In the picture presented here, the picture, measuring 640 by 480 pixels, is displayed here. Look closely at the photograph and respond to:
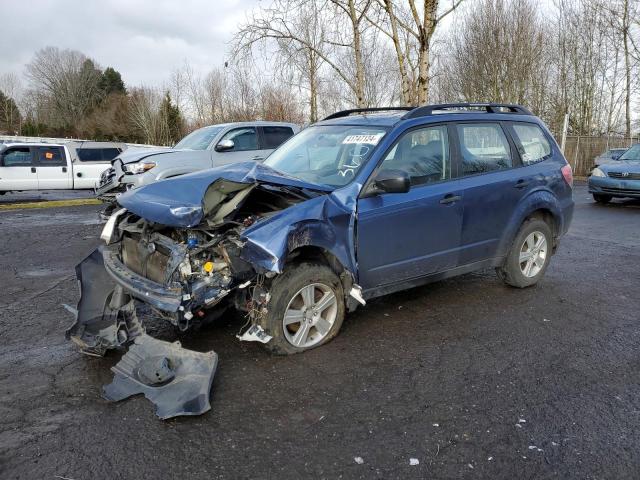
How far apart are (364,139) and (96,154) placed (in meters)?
13.7

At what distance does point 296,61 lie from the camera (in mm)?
17125

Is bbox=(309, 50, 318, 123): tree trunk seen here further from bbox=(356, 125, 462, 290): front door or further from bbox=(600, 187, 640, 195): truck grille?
bbox=(356, 125, 462, 290): front door

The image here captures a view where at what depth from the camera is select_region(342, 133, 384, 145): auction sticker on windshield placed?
14.3ft

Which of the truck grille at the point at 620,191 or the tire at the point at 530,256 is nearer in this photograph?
the tire at the point at 530,256

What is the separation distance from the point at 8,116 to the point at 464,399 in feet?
218

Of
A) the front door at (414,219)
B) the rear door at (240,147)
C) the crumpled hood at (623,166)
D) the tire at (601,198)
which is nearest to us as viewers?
the front door at (414,219)

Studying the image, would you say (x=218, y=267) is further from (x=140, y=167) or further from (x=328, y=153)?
(x=140, y=167)

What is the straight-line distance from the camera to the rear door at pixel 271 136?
10.9m

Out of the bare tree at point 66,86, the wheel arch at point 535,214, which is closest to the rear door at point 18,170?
the wheel arch at point 535,214

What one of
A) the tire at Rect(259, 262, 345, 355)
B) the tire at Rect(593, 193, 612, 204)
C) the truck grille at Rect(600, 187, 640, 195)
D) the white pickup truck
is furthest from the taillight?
the white pickup truck

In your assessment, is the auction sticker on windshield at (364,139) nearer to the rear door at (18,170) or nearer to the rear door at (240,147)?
the rear door at (240,147)

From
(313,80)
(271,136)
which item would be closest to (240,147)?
(271,136)

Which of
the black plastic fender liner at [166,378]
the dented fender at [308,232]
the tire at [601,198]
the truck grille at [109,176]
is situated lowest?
the black plastic fender liner at [166,378]

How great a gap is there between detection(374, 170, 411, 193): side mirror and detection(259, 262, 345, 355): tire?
31.6 inches
